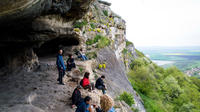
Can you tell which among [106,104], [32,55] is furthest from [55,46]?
[106,104]

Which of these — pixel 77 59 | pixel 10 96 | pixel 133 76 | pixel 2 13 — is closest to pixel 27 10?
pixel 2 13

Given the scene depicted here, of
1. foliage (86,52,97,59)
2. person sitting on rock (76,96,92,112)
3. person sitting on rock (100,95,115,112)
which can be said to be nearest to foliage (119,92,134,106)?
person sitting on rock (100,95,115,112)

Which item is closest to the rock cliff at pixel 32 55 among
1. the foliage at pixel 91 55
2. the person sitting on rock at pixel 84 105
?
the foliage at pixel 91 55

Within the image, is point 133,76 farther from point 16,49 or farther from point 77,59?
point 16,49

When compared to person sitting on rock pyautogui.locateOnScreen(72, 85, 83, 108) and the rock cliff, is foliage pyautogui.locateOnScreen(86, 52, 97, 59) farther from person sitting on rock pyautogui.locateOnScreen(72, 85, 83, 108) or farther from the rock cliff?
person sitting on rock pyautogui.locateOnScreen(72, 85, 83, 108)

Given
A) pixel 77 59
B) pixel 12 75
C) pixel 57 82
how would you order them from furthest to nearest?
pixel 77 59 → pixel 12 75 → pixel 57 82

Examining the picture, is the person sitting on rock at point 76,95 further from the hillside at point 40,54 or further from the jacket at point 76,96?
the hillside at point 40,54

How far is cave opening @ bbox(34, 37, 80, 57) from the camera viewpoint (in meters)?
14.6

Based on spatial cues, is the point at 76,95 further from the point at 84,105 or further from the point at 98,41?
the point at 98,41

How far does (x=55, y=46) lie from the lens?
639 inches

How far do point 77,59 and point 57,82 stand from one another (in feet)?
14.3

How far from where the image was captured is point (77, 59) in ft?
41.5

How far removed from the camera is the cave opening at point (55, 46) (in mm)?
14592

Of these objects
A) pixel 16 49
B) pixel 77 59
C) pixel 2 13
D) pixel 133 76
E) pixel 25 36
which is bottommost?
pixel 133 76
